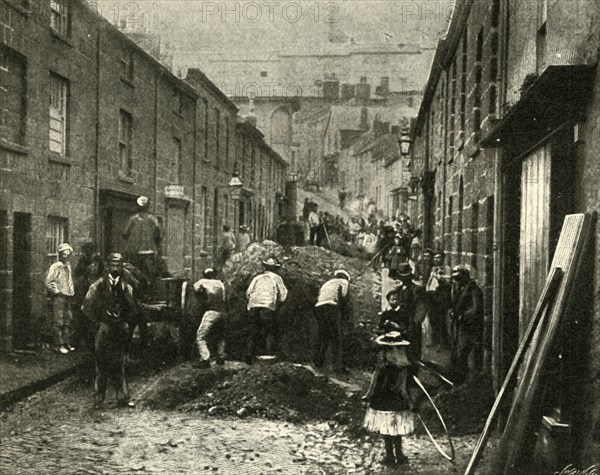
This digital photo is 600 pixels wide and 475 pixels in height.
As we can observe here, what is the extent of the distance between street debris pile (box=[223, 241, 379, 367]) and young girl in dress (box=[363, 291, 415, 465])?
0.66 meters

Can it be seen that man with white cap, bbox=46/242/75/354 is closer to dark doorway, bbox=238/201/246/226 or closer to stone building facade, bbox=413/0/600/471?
dark doorway, bbox=238/201/246/226

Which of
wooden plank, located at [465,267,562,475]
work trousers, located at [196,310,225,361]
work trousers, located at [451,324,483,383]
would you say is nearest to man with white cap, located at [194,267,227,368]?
work trousers, located at [196,310,225,361]

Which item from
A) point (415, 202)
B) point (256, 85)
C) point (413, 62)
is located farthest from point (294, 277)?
point (415, 202)

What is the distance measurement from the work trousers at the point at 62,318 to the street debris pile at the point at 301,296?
1.69 metres

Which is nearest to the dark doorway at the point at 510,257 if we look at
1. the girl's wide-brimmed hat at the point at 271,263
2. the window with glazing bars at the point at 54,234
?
the girl's wide-brimmed hat at the point at 271,263

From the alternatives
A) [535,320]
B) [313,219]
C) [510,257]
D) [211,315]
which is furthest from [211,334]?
[535,320]

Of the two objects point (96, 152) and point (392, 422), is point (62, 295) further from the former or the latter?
point (392, 422)

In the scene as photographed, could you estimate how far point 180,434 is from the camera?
18.6 feet

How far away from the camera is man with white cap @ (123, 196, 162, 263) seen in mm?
7195

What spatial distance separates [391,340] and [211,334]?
7.01 feet

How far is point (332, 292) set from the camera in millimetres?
6543

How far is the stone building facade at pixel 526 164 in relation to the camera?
4203 millimetres

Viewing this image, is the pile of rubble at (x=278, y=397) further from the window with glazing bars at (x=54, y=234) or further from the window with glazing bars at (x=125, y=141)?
the window with glazing bars at (x=125, y=141)

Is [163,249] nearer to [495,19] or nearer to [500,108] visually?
[500,108]
